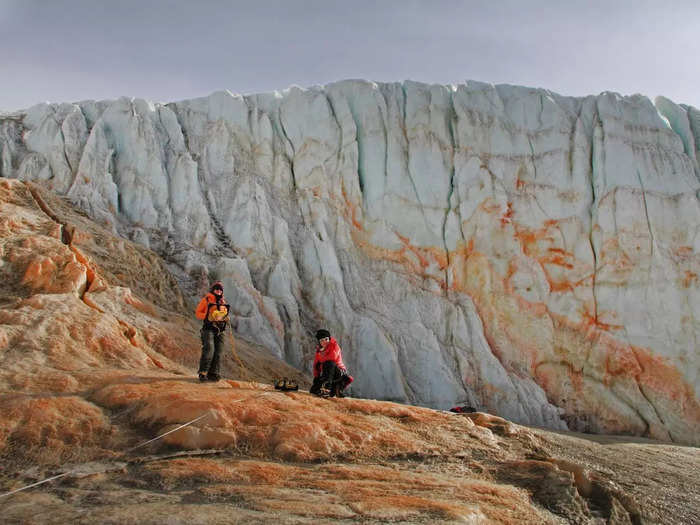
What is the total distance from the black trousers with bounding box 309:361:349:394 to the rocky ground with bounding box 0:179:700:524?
566 millimetres

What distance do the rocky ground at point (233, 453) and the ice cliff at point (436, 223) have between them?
6773 mm

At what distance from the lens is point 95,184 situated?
1825cm

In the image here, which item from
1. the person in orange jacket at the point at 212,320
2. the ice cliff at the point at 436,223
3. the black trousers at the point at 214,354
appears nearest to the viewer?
the black trousers at the point at 214,354

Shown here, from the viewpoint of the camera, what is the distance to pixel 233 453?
6.01 m

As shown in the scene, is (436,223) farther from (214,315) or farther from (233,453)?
(233,453)

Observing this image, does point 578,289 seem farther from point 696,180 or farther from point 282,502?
point 282,502

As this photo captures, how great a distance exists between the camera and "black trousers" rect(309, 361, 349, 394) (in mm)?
8430

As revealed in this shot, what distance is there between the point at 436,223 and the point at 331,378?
1183cm

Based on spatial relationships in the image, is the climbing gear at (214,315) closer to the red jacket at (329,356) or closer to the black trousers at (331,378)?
the red jacket at (329,356)

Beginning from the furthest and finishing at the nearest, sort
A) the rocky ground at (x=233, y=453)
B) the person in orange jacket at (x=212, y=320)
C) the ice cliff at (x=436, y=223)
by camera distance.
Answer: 1. the ice cliff at (x=436, y=223)
2. the person in orange jacket at (x=212, y=320)
3. the rocky ground at (x=233, y=453)

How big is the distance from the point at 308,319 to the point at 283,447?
11040 mm

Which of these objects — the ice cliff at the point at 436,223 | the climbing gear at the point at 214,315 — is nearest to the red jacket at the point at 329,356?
the climbing gear at the point at 214,315

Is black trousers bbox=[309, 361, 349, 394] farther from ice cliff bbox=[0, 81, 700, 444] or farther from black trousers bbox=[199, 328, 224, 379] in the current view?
ice cliff bbox=[0, 81, 700, 444]

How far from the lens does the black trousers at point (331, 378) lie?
8.43 meters
